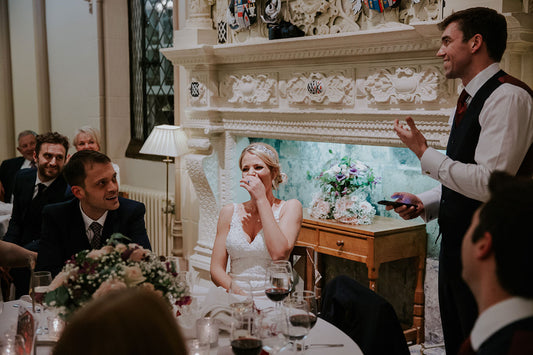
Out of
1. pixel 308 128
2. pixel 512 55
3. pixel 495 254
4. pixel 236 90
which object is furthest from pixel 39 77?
pixel 495 254

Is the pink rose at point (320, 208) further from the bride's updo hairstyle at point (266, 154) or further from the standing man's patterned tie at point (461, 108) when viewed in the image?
the standing man's patterned tie at point (461, 108)

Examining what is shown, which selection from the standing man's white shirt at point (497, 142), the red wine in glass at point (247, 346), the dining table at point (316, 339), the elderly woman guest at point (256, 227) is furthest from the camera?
the elderly woman guest at point (256, 227)

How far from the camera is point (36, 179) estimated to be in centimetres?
422

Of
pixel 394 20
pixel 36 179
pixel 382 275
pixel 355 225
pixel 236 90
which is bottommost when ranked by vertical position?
pixel 382 275

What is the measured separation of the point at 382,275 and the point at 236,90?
1955 millimetres

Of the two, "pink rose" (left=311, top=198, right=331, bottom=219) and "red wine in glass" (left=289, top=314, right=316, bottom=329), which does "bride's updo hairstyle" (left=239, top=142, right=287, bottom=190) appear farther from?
"red wine in glass" (left=289, top=314, right=316, bottom=329)

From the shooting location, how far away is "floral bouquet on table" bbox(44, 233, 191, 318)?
180 centimetres

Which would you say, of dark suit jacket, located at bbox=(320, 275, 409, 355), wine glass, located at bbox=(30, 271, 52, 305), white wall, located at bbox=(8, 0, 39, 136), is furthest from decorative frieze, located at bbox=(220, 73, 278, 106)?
white wall, located at bbox=(8, 0, 39, 136)

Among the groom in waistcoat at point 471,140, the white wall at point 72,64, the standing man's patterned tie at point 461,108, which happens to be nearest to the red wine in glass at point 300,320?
the groom in waistcoat at point 471,140

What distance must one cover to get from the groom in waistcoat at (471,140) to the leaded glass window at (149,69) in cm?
418

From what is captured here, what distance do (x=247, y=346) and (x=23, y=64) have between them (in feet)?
25.7

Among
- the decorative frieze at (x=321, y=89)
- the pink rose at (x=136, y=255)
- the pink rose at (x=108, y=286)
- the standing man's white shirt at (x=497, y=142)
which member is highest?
the decorative frieze at (x=321, y=89)

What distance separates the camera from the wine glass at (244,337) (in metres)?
1.74

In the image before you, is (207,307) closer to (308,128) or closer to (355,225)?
(355,225)
